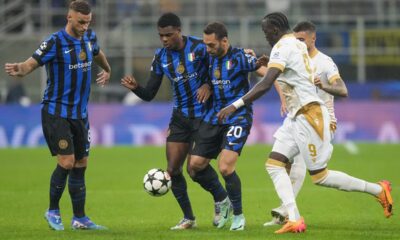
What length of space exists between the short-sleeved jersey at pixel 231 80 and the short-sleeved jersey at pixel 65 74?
1518 mm

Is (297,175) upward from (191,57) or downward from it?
downward

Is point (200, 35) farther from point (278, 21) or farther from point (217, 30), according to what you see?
point (278, 21)

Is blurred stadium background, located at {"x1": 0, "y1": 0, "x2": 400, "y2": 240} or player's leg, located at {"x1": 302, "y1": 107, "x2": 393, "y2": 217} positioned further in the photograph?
blurred stadium background, located at {"x1": 0, "y1": 0, "x2": 400, "y2": 240}

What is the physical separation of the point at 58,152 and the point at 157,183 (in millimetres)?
1183

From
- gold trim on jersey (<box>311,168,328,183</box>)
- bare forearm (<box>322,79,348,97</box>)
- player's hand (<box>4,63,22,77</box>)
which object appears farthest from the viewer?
player's hand (<box>4,63,22,77</box>)

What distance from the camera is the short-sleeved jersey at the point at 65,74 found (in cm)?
1003

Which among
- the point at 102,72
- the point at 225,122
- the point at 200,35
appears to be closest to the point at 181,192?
the point at 225,122

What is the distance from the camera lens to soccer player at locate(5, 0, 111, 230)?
32.7ft

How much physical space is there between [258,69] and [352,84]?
58.2 feet

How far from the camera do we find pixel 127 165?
66.9ft

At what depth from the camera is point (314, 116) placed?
9.41m

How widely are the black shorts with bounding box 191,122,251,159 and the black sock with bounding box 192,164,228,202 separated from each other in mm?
212

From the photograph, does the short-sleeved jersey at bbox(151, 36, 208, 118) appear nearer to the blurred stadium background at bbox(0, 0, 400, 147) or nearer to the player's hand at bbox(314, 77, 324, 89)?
the player's hand at bbox(314, 77, 324, 89)

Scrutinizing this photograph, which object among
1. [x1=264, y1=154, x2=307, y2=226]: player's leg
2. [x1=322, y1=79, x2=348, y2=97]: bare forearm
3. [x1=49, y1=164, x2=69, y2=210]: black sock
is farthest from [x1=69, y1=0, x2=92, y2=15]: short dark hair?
[x1=264, y1=154, x2=307, y2=226]: player's leg
